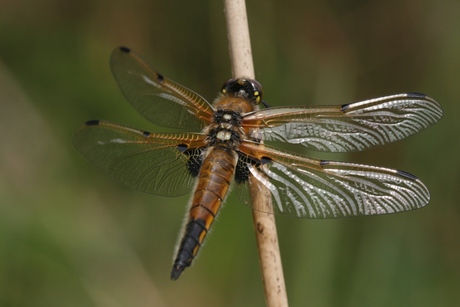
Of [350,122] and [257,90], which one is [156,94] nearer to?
[257,90]

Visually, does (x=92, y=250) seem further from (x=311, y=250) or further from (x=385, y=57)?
(x=385, y=57)

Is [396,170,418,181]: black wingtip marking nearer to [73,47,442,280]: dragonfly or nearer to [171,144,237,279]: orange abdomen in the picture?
[73,47,442,280]: dragonfly

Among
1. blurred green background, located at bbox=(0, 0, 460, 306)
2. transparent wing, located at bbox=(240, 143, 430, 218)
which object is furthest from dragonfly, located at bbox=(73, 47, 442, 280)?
blurred green background, located at bbox=(0, 0, 460, 306)

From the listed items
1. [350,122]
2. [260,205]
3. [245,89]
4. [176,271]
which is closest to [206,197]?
[260,205]

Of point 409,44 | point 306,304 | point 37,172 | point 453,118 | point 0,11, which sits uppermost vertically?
point 409,44

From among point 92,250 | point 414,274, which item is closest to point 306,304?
A: point 414,274
